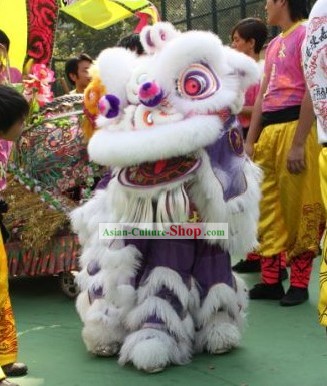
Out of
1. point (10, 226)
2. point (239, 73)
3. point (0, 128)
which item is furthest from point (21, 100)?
point (10, 226)

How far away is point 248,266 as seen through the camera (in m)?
4.44

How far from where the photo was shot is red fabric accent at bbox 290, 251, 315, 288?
361cm

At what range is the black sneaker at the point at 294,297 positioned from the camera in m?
3.58

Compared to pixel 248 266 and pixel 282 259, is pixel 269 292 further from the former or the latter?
pixel 248 266

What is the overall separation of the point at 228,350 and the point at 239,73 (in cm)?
118

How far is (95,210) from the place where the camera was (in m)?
3.07

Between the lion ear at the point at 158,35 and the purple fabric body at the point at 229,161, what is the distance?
1.44 ft

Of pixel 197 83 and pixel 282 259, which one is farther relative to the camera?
pixel 282 259

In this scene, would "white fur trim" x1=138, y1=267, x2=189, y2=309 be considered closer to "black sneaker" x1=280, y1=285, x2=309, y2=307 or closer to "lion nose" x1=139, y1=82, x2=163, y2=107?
"lion nose" x1=139, y1=82, x2=163, y2=107

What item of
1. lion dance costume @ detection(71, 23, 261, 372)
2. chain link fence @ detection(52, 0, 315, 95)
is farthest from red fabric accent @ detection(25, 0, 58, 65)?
chain link fence @ detection(52, 0, 315, 95)

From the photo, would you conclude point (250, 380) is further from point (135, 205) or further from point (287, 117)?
point (287, 117)

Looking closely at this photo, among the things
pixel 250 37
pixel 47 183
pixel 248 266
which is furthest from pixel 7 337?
pixel 250 37

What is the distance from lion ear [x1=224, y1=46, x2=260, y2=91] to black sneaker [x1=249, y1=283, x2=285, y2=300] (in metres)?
1.29

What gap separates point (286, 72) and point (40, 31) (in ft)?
5.38
